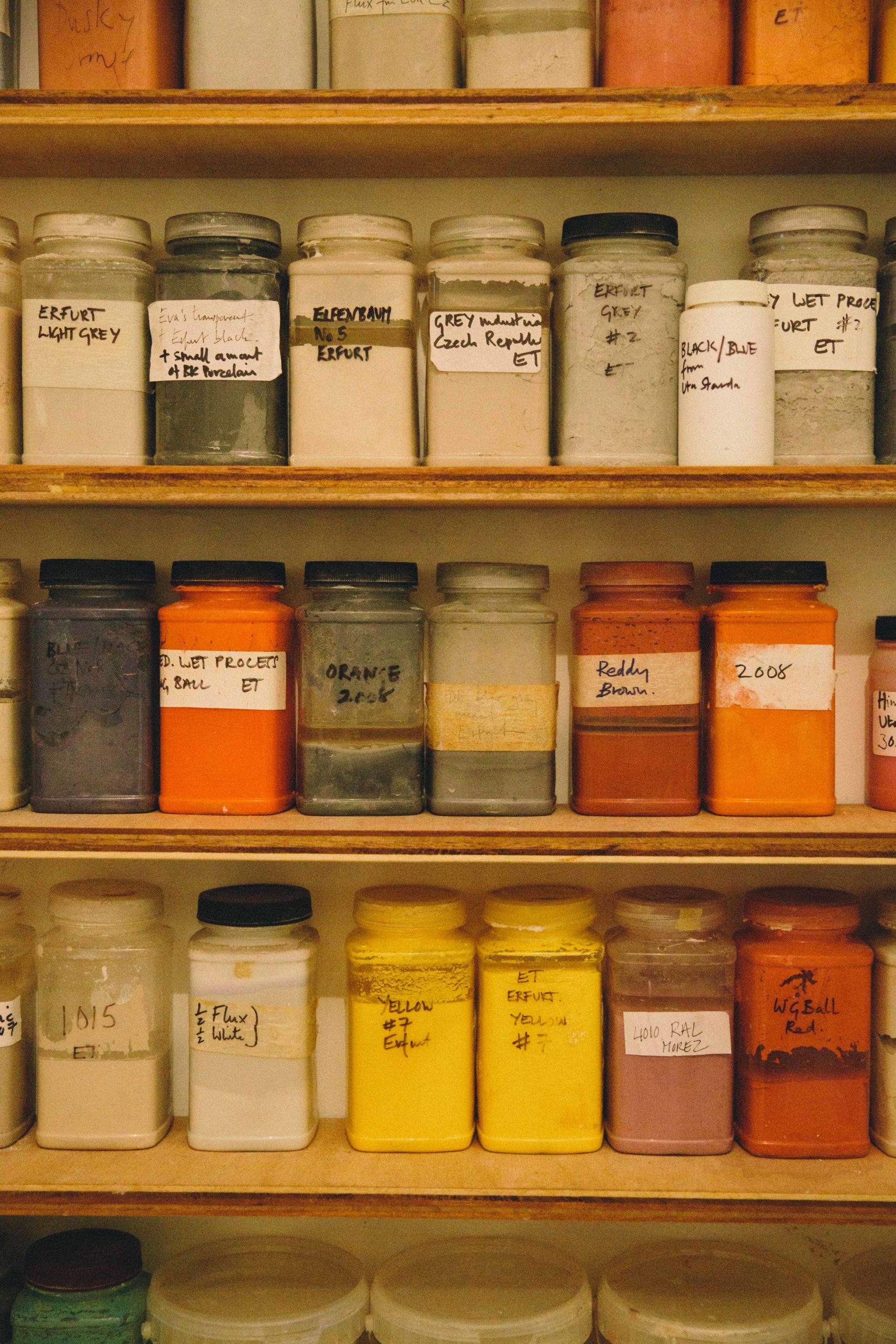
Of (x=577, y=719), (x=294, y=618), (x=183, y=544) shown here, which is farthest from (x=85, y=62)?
(x=577, y=719)

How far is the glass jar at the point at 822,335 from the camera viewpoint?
125 centimetres

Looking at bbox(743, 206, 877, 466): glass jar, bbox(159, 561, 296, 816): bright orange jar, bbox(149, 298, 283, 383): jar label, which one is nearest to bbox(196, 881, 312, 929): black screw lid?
bbox(159, 561, 296, 816): bright orange jar

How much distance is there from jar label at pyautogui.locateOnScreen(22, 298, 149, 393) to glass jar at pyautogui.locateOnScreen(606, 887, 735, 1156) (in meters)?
0.88

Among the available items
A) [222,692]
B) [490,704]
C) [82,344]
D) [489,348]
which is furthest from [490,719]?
[82,344]

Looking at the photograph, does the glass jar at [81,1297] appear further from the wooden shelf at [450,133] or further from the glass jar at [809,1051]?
the wooden shelf at [450,133]

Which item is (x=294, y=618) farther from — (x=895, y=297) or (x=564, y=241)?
(x=895, y=297)

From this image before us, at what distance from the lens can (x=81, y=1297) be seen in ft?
4.34

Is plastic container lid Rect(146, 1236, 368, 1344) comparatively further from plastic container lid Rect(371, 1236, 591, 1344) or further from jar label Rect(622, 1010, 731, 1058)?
jar label Rect(622, 1010, 731, 1058)

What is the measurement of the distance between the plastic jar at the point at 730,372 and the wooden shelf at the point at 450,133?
19 centimetres

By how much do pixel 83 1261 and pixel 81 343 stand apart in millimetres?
1116

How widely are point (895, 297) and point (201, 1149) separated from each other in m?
1.29

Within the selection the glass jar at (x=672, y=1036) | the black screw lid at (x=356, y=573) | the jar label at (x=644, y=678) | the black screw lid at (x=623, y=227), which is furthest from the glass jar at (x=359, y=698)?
the black screw lid at (x=623, y=227)

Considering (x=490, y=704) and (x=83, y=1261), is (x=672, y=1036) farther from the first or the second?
(x=83, y=1261)

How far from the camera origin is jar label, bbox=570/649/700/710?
1.27m
